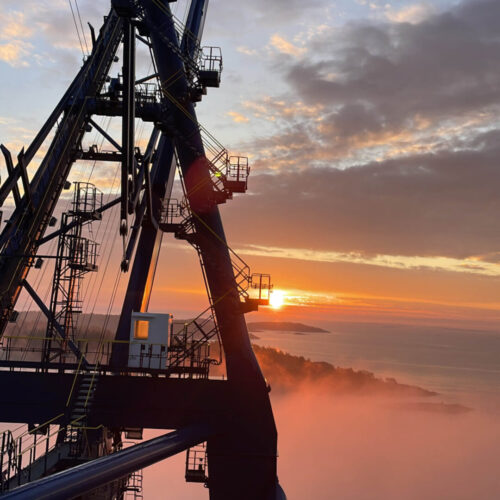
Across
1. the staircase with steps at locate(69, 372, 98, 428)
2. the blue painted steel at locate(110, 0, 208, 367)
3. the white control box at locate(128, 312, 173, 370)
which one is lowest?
the staircase with steps at locate(69, 372, 98, 428)

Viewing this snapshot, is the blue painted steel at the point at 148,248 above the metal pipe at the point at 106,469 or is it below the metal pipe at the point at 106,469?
above

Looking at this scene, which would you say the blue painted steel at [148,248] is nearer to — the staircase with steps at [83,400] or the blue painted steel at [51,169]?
the staircase with steps at [83,400]

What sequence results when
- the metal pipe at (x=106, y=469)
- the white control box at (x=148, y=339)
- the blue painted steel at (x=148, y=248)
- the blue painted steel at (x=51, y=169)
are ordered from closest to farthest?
the metal pipe at (x=106, y=469), the blue painted steel at (x=51, y=169), the white control box at (x=148, y=339), the blue painted steel at (x=148, y=248)

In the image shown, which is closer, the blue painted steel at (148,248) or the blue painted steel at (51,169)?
the blue painted steel at (51,169)

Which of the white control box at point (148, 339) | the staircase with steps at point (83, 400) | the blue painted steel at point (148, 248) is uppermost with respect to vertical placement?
the blue painted steel at point (148, 248)

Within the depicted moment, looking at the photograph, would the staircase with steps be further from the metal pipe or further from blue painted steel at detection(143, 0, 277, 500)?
blue painted steel at detection(143, 0, 277, 500)

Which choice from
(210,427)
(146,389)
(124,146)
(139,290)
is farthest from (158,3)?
(210,427)

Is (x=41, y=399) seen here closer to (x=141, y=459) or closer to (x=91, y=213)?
(x=141, y=459)

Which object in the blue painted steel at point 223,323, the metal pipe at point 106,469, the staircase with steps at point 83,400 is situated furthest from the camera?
the blue painted steel at point 223,323
